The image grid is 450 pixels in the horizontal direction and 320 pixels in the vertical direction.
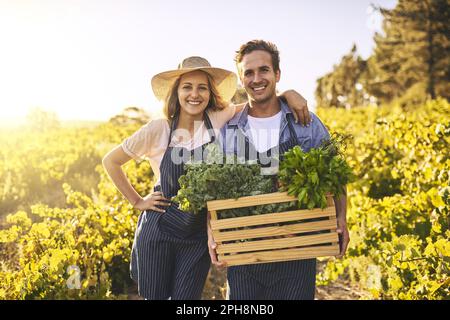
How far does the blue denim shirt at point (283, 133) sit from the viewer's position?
2.19 metres

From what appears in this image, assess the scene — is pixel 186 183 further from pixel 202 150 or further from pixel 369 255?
pixel 369 255

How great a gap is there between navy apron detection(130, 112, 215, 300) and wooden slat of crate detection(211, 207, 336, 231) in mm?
339

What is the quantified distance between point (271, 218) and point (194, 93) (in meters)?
0.80

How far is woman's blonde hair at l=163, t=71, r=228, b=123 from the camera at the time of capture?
2344 mm

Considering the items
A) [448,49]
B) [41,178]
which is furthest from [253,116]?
A: [448,49]

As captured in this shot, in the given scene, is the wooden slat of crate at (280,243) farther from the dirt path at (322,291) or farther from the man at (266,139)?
the dirt path at (322,291)

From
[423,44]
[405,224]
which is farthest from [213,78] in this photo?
[423,44]

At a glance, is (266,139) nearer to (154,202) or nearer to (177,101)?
(177,101)

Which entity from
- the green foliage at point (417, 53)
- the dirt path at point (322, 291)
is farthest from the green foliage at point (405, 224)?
the green foliage at point (417, 53)

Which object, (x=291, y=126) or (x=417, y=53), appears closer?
(x=291, y=126)

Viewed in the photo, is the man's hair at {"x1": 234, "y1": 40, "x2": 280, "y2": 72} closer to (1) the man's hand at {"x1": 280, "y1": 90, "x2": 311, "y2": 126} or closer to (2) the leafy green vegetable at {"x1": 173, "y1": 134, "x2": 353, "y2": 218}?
(1) the man's hand at {"x1": 280, "y1": 90, "x2": 311, "y2": 126}

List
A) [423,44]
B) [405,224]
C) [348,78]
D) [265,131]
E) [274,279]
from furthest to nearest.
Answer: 1. [348,78]
2. [423,44]
3. [405,224]
4. [265,131]
5. [274,279]

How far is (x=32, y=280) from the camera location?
2.45 metres

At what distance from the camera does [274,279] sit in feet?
7.03
